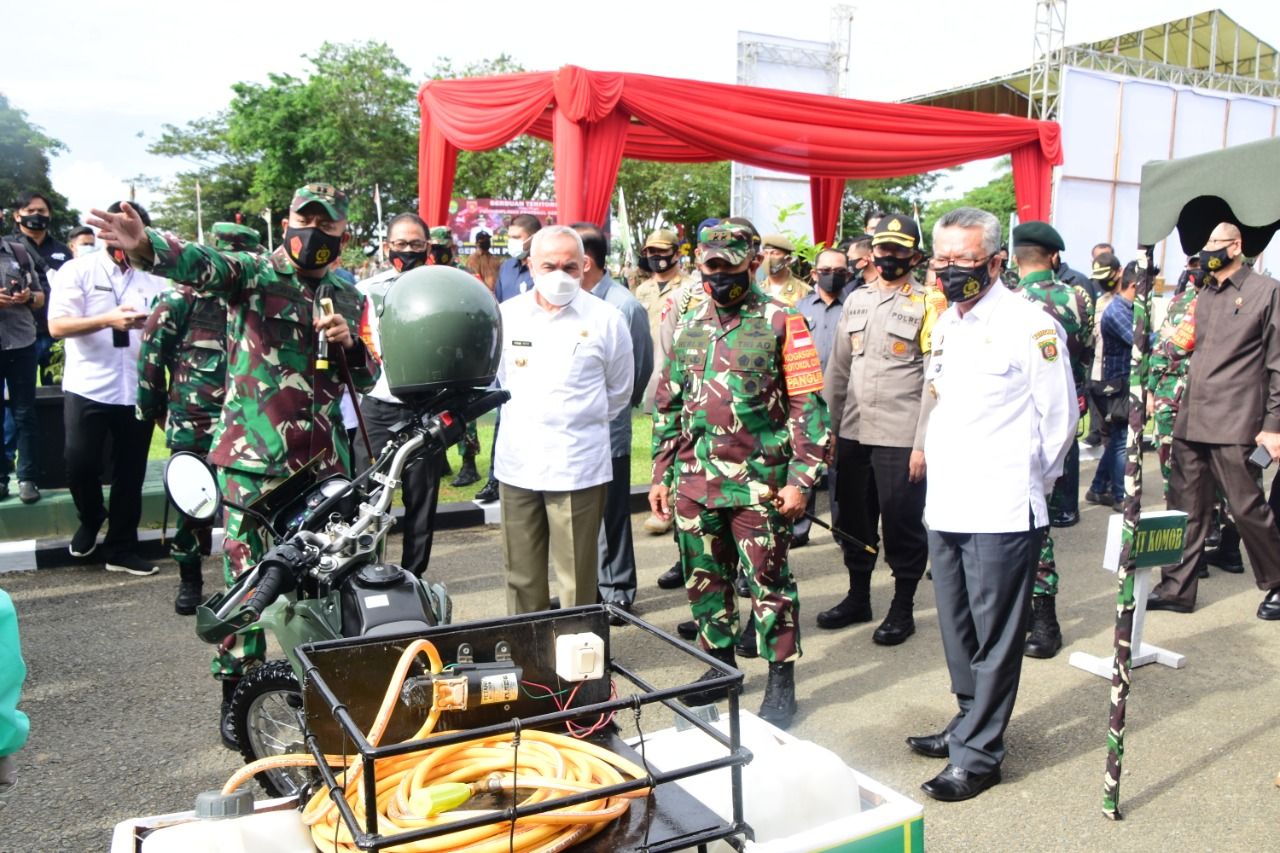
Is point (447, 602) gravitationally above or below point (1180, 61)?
below

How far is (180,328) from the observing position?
5004mm

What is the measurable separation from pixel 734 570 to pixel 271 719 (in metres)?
1.93

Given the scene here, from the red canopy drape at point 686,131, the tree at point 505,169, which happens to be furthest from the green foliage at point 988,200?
the red canopy drape at point 686,131

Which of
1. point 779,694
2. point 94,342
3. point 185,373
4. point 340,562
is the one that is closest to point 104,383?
point 94,342

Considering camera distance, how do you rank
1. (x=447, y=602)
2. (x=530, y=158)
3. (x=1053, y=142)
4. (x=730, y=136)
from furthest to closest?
(x=530, y=158), (x=1053, y=142), (x=730, y=136), (x=447, y=602)

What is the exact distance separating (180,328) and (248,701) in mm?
2637

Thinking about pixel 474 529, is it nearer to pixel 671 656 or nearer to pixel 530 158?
pixel 671 656

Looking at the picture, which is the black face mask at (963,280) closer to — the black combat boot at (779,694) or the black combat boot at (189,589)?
the black combat boot at (779,694)

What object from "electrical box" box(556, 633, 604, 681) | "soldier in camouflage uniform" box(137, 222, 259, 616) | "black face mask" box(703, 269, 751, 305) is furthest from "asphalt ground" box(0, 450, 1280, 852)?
"black face mask" box(703, 269, 751, 305)

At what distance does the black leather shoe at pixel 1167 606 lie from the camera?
18.2 ft

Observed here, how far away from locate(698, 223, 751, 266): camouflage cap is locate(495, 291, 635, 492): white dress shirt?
0.60m

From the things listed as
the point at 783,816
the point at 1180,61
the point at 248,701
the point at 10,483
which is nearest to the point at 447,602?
the point at 248,701

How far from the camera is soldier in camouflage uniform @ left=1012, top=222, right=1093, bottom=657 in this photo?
16.0ft

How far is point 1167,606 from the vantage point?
5.59 meters
